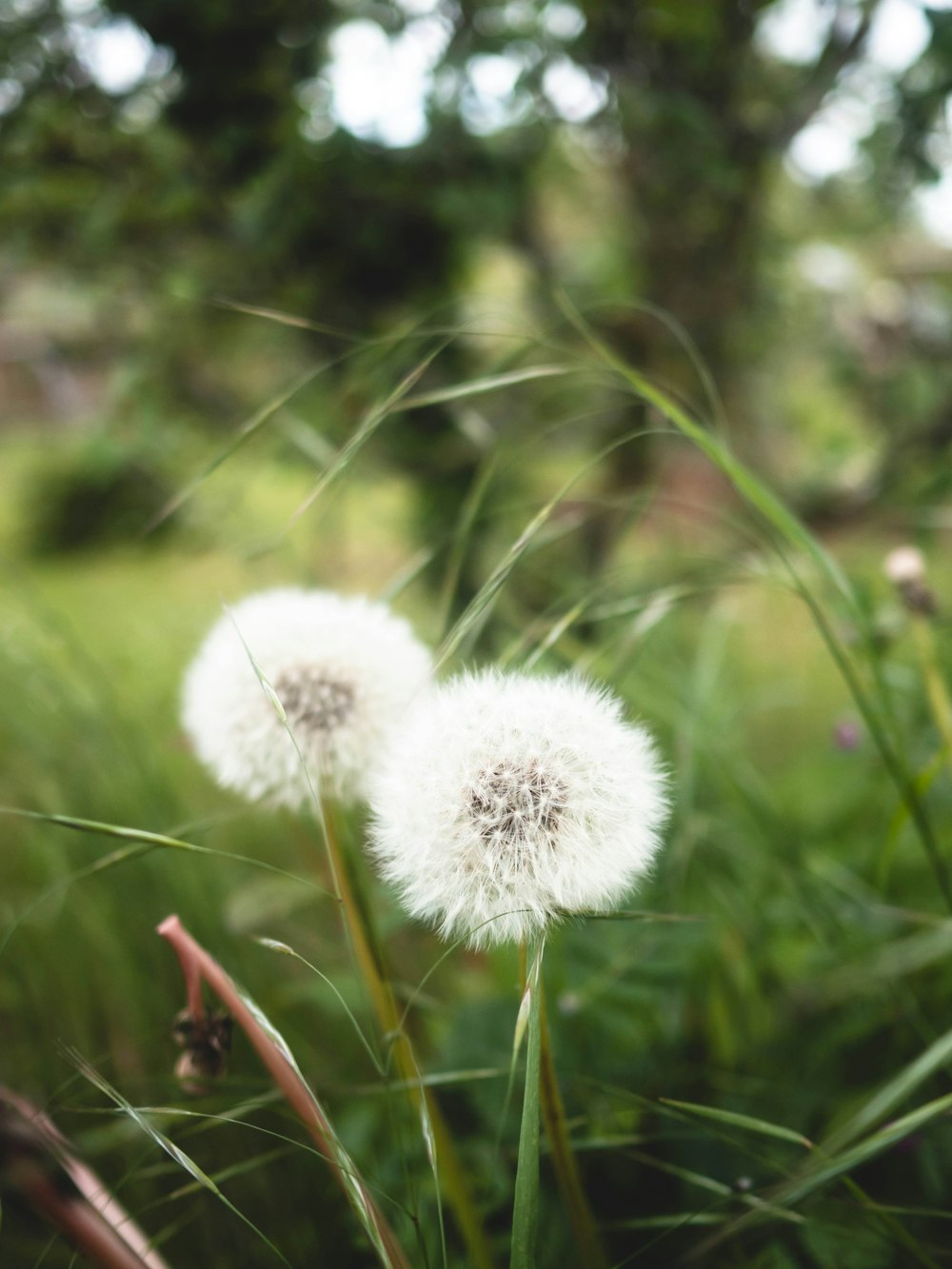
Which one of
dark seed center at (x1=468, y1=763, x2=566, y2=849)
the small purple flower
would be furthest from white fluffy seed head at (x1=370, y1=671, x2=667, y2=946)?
the small purple flower

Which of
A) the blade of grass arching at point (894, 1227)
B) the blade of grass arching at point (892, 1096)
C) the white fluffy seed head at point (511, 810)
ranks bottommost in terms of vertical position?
the blade of grass arching at point (894, 1227)

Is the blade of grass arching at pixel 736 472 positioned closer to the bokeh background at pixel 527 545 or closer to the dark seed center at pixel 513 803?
the bokeh background at pixel 527 545

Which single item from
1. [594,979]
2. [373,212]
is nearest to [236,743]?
[594,979]

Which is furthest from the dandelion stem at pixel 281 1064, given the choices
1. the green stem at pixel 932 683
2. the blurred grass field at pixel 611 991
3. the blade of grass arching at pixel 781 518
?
the green stem at pixel 932 683

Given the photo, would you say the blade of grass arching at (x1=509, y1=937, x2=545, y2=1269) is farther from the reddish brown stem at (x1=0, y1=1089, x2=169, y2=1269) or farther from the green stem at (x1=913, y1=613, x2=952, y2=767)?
the green stem at (x1=913, y1=613, x2=952, y2=767)

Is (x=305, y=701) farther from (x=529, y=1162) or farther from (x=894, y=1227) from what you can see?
(x=894, y=1227)

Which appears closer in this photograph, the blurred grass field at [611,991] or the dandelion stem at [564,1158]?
the dandelion stem at [564,1158]

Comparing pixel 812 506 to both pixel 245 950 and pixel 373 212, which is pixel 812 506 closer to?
pixel 373 212
